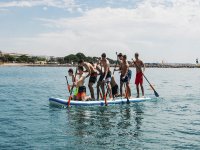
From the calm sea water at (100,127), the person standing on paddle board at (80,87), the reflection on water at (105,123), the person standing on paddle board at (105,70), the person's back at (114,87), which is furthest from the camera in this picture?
the person's back at (114,87)

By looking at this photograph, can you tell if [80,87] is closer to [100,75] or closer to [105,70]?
[100,75]

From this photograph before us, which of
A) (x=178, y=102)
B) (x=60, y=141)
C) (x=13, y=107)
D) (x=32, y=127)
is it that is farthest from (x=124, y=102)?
(x=60, y=141)

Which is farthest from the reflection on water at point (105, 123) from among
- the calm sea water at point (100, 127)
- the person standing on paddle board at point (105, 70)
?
the person standing on paddle board at point (105, 70)

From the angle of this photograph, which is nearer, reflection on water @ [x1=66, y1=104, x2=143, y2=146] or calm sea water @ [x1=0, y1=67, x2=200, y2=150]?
calm sea water @ [x1=0, y1=67, x2=200, y2=150]

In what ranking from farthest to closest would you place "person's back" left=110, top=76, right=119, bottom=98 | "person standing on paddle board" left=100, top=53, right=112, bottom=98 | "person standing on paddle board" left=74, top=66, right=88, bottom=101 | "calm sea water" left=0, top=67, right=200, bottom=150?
"person's back" left=110, top=76, right=119, bottom=98
"person standing on paddle board" left=100, top=53, right=112, bottom=98
"person standing on paddle board" left=74, top=66, right=88, bottom=101
"calm sea water" left=0, top=67, right=200, bottom=150

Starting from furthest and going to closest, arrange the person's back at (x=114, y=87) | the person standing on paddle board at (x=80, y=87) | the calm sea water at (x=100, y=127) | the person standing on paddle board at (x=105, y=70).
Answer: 1. the person's back at (x=114, y=87)
2. the person standing on paddle board at (x=105, y=70)
3. the person standing on paddle board at (x=80, y=87)
4. the calm sea water at (x=100, y=127)

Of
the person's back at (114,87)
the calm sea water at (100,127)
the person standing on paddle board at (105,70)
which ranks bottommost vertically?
the calm sea water at (100,127)

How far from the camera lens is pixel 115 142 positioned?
11.7m

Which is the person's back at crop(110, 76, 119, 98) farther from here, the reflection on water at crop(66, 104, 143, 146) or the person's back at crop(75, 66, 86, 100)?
the person's back at crop(75, 66, 86, 100)

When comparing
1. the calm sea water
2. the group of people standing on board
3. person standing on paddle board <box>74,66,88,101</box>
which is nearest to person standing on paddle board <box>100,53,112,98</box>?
the group of people standing on board

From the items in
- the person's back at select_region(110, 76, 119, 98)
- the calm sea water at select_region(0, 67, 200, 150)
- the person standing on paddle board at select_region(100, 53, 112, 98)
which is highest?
the person standing on paddle board at select_region(100, 53, 112, 98)

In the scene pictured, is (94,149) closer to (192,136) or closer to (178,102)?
(192,136)

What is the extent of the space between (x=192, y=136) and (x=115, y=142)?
2.88m

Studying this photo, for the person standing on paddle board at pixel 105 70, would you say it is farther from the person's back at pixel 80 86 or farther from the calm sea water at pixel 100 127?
the calm sea water at pixel 100 127
